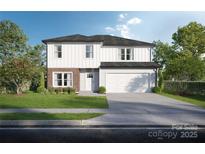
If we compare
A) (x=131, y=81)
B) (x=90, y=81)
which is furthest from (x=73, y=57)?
(x=131, y=81)

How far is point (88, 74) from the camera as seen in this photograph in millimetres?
26906

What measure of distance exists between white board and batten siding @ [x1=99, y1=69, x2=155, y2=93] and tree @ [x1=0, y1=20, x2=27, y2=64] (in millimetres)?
17351

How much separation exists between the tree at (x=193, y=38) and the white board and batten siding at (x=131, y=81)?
17634mm

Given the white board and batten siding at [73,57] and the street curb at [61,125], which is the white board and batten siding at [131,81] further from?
the street curb at [61,125]

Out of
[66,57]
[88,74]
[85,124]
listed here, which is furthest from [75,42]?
[85,124]

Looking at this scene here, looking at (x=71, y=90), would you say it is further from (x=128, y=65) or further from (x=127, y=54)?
(x=127, y=54)

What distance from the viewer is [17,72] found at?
76.5ft

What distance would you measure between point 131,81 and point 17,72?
1191 cm

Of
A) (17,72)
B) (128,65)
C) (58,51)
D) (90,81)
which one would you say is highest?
(58,51)

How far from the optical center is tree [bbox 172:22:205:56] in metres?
40.2

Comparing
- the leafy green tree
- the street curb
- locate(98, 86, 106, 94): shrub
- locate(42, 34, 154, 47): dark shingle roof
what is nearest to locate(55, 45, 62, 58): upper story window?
locate(42, 34, 154, 47): dark shingle roof

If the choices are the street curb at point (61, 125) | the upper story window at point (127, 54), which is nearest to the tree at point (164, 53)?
the upper story window at point (127, 54)

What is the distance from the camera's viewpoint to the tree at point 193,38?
132ft

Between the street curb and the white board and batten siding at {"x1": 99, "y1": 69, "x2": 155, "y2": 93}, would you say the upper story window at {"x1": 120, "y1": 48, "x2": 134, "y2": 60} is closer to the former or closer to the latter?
the white board and batten siding at {"x1": 99, "y1": 69, "x2": 155, "y2": 93}
